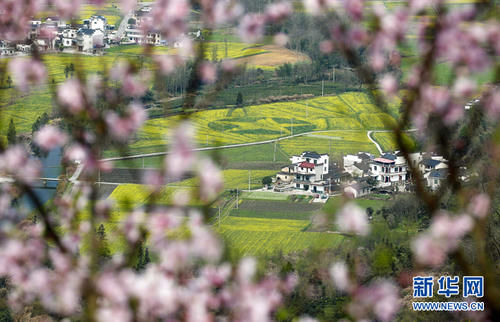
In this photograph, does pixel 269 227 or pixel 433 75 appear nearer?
pixel 433 75

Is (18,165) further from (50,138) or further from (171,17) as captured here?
(171,17)

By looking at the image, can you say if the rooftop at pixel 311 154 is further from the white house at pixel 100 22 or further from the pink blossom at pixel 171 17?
the pink blossom at pixel 171 17

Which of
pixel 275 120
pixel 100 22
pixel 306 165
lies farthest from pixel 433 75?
pixel 275 120

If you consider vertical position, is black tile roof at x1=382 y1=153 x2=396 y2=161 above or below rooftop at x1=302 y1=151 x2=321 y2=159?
above

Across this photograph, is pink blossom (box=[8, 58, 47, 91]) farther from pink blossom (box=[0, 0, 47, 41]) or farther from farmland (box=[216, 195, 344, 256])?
farmland (box=[216, 195, 344, 256])

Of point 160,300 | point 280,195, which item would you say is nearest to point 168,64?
Answer: point 160,300

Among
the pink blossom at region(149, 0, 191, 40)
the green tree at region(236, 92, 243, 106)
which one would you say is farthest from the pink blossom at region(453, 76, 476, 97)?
the green tree at region(236, 92, 243, 106)
